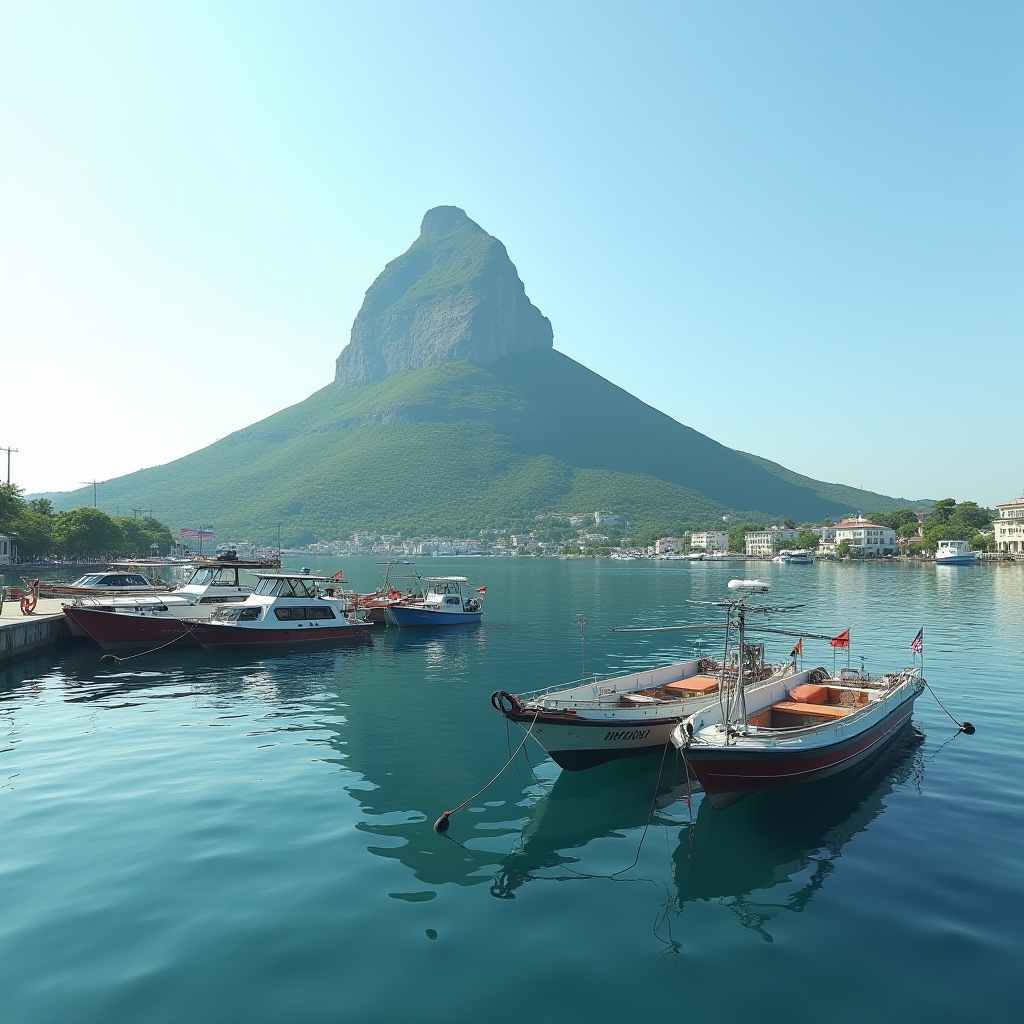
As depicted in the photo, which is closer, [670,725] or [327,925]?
[327,925]

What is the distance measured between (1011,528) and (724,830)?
214230mm

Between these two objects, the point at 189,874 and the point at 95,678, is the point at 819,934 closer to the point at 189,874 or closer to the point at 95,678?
the point at 189,874

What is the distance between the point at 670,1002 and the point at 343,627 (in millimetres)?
38568

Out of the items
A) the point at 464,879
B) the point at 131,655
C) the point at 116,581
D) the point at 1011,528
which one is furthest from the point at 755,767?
the point at 1011,528

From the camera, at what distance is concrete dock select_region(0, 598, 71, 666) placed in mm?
36500

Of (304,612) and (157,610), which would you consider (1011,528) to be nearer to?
(304,612)

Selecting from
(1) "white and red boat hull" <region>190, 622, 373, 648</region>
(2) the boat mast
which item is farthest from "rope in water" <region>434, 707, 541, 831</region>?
(1) "white and red boat hull" <region>190, 622, 373, 648</region>

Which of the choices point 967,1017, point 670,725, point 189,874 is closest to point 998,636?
point 670,725

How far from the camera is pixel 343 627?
45.9 meters

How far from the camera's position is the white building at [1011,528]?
18225cm

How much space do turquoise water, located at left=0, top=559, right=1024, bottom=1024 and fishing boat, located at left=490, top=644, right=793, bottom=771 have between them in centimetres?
89

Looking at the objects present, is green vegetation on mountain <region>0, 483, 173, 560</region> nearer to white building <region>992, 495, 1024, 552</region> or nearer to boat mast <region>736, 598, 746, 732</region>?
boat mast <region>736, 598, 746, 732</region>

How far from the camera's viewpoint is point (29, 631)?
38812 millimetres

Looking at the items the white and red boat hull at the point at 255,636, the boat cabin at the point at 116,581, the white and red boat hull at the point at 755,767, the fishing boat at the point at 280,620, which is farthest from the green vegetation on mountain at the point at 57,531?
the white and red boat hull at the point at 755,767
